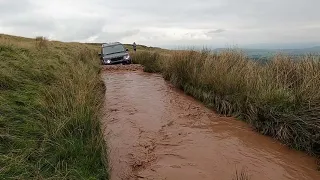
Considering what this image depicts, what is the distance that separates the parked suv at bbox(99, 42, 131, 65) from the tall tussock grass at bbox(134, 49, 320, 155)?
8.09 meters

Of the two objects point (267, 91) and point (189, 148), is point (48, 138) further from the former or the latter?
point (267, 91)

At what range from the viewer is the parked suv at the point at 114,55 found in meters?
17.7

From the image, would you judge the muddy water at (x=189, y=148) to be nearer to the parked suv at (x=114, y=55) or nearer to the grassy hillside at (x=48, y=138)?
the grassy hillside at (x=48, y=138)

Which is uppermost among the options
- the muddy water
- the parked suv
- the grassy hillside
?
the parked suv

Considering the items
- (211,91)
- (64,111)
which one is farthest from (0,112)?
(211,91)

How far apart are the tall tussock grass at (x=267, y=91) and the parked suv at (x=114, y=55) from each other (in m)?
8.09

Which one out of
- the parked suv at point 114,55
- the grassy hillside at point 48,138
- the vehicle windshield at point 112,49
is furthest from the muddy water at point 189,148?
the vehicle windshield at point 112,49

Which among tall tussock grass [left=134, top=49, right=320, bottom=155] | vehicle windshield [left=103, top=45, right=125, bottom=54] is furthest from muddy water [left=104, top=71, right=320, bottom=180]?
vehicle windshield [left=103, top=45, right=125, bottom=54]

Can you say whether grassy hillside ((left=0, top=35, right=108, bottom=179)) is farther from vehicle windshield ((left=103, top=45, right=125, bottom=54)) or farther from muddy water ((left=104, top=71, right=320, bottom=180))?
vehicle windshield ((left=103, top=45, right=125, bottom=54))

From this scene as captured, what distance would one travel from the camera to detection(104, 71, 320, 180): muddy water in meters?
4.59

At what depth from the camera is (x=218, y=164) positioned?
4848 millimetres

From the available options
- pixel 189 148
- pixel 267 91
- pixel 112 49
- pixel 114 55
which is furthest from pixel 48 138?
pixel 112 49

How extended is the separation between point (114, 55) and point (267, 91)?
12.8 metres

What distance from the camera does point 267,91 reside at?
20.7ft
